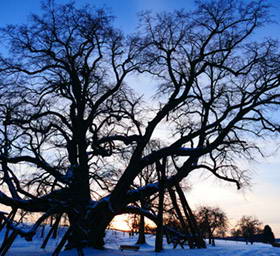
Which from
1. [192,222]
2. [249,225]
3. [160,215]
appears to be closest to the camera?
[160,215]

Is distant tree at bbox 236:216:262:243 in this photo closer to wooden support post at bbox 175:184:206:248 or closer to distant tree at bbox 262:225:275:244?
distant tree at bbox 262:225:275:244

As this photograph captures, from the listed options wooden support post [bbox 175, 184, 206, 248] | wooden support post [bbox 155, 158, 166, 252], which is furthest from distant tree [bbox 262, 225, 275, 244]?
wooden support post [bbox 155, 158, 166, 252]

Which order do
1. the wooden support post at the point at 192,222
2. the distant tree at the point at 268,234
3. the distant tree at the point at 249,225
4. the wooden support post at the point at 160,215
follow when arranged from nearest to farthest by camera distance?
the wooden support post at the point at 160,215
the wooden support post at the point at 192,222
the distant tree at the point at 268,234
the distant tree at the point at 249,225

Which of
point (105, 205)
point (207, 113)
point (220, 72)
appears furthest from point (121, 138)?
point (220, 72)

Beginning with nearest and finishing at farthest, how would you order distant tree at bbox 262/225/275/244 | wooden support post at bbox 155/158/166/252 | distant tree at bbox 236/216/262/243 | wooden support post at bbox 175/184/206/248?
1. wooden support post at bbox 155/158/166/252
2. wooden support post at bbox 175/184/206/248
3. distant tree at bbox 262/225/275/244
4. distant tree at bbox 236/216/262/243

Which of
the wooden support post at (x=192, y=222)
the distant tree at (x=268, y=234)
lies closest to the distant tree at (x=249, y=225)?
the distant tree at (x=268, y=234)

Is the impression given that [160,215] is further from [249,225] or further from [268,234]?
[249,225]

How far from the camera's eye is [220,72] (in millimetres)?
13414

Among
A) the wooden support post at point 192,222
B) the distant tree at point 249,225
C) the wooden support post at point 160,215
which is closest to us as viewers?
the wooden support post at point 160,215

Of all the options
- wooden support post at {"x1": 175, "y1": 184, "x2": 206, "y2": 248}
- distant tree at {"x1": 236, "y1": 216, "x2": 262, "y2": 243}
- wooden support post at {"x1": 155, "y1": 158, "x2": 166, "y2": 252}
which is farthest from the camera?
distant tree at {"x1": 236, "y1": 216, "x2": 262, "y2": 243}

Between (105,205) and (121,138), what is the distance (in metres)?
3.26

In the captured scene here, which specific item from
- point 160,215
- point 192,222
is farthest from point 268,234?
point 160,215

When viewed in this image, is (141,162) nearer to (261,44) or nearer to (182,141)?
(182,141)

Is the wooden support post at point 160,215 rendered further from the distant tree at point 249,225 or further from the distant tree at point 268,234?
the distant tree at point 249,225
